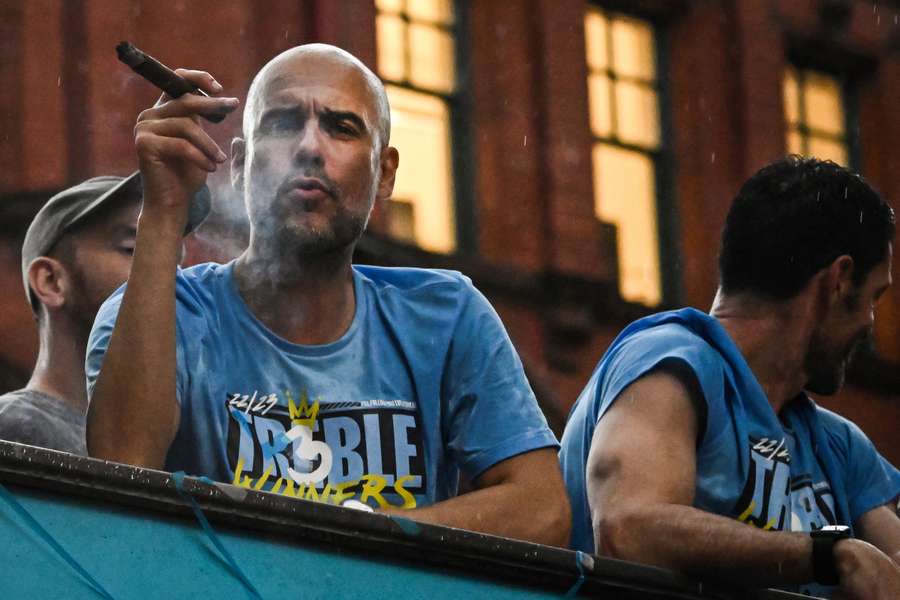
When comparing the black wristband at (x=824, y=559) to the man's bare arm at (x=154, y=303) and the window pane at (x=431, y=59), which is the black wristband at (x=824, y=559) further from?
the window pane at (x=431, y=59)

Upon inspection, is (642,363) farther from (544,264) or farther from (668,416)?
(544,264)

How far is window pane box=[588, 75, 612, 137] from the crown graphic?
29.7 ft

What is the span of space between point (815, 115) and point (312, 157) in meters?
10.2

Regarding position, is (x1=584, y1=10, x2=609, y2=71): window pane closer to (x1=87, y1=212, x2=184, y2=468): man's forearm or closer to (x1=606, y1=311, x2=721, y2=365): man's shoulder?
(x1=606, y1=311, x2=721, y2=365): man's shoulder

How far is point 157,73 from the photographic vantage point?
308 centimetres

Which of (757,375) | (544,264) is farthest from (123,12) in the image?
(757,375)

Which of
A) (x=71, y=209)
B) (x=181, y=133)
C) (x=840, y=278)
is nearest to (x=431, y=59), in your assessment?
(x=71, y=209)

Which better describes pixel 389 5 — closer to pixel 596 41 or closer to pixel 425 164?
pixel 425 164

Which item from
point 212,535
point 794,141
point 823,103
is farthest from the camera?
point 823,103

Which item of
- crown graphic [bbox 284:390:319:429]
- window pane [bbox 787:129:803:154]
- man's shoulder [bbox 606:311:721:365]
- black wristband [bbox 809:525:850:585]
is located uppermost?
window pane [bbox 787:129:803:154]

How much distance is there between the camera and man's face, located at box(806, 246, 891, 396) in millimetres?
3992

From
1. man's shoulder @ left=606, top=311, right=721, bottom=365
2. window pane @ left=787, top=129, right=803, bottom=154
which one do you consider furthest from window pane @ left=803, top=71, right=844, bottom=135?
man's shoulder @ left=606, top=311, right=721, bottom=365

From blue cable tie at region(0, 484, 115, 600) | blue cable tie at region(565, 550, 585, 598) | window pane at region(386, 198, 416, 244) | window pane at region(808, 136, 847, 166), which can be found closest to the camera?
blue cable tie at region(0, 484, 115, 600)

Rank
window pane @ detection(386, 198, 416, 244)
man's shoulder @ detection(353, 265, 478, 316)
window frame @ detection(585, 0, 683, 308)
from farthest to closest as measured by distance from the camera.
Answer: window frame @ detection(585, 0, 683, 308), window pane @ detection(386, 198, 416, 244), man's shoulder @ detection(353, 265, 478, 316)
